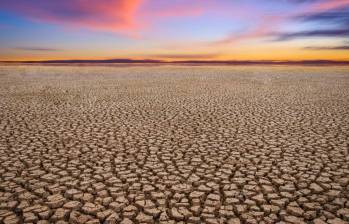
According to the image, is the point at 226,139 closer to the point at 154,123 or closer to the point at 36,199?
the point at 154,123

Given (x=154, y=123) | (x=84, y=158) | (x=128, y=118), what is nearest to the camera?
(x=84, y=158)

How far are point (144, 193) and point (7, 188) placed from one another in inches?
74.3

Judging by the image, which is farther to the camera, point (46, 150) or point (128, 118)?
point (128, 118)

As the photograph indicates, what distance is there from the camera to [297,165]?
17.1 feet

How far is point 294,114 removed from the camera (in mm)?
10312

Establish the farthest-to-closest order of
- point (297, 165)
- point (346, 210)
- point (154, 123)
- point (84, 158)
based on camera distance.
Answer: point (154, 123), point (84, 158), point (297, 165), point (346, 210)

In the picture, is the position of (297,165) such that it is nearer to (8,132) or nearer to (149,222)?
(149,222)

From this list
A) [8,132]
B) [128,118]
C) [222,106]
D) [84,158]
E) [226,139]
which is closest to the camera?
[84,158]

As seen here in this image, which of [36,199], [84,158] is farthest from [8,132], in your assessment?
[36,199]

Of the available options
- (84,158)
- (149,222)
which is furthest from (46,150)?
(149,222)

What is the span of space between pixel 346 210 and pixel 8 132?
7.13 metres

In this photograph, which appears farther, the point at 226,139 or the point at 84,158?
the point at 226,139

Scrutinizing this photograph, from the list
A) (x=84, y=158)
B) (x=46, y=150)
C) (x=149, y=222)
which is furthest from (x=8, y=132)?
(x=149, y=222)

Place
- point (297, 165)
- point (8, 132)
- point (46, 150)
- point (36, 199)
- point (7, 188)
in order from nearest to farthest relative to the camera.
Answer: point (36, 199) < point (7, 188) < point (297, 165) < point (46, 150) < point (8, 132)
